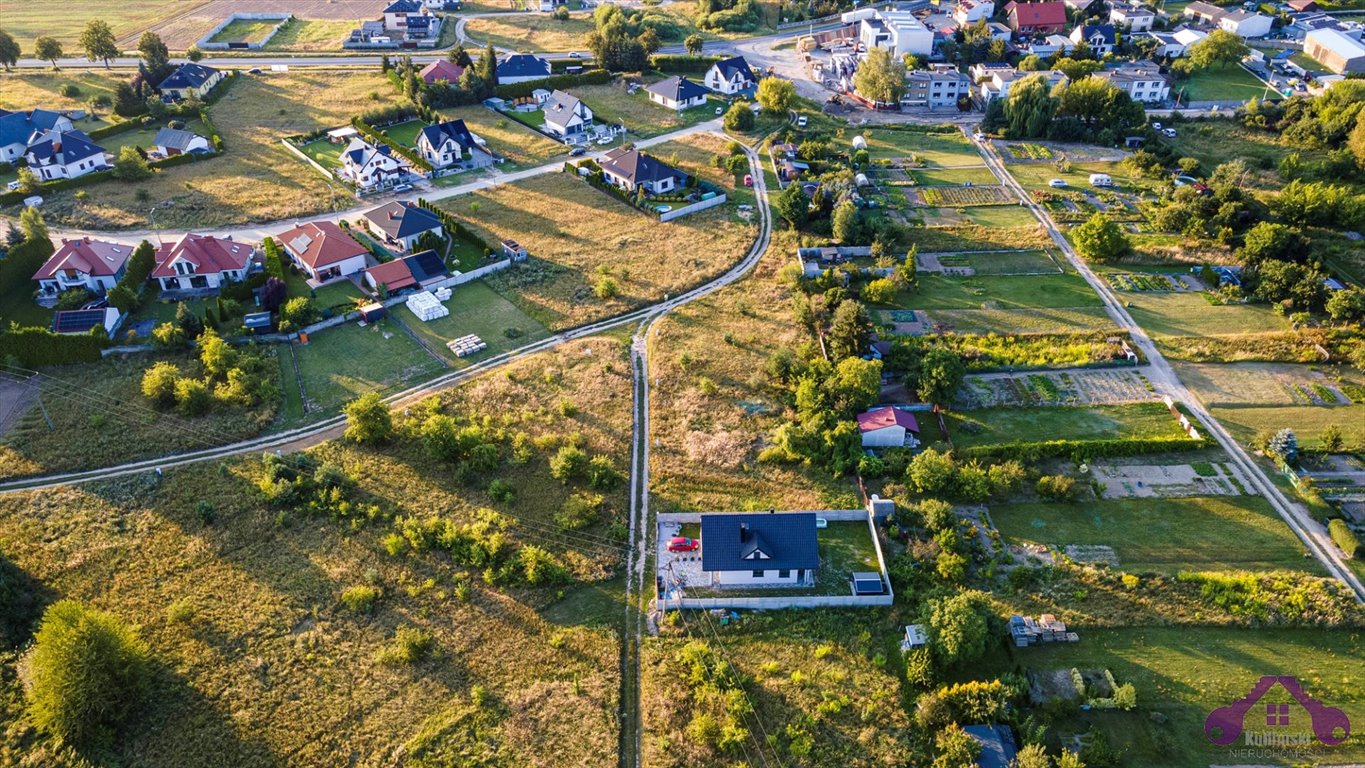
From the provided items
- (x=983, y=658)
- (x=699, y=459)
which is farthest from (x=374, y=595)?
(x=983, y=658)

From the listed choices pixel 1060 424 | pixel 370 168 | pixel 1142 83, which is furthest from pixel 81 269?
pixel 1142 83

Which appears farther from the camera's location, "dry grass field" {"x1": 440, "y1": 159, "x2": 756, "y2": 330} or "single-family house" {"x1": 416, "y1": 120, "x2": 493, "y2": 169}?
"single-family house" {"x1": 416, "y1": 120, "x2": 493, "y2": 169}

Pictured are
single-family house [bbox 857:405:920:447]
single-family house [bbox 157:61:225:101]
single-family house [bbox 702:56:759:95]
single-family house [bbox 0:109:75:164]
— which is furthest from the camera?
single-family house [bbox 702:56:759:95]

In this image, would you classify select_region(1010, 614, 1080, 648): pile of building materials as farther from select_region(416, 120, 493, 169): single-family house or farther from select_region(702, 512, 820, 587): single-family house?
select_region(416, 120, 493, 169): single-family house

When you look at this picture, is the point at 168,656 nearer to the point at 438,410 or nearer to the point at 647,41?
the point at 438,410

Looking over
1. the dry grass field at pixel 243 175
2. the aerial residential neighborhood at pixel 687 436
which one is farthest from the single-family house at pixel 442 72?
the aerial residential neighborhood at pixel 687 436

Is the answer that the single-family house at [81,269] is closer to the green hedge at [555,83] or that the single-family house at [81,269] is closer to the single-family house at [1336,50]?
the green hedge at [555,83]

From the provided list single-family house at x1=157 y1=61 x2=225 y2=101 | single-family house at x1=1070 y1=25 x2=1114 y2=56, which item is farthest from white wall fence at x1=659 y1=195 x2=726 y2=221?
single-family house at x1=1070 y1=25 x2=1114 y2=56
